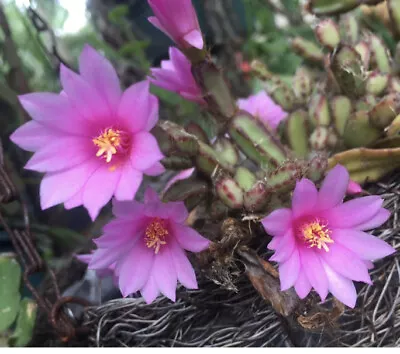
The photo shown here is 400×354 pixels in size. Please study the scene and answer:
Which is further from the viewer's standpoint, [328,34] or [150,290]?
[328,34]

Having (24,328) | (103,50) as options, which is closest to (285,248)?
(24,328)

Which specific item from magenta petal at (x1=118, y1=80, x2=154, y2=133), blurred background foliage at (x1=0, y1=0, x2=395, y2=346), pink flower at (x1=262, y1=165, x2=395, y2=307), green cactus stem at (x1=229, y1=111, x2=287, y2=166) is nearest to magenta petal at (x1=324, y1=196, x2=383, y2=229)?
pink flower at (x1=262, y1=165, x2=395, y2=307)

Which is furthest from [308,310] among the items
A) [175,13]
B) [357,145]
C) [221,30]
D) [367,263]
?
[221,30]

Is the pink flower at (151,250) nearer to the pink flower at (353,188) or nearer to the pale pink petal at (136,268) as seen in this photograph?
the pale pink petal at (136,268)

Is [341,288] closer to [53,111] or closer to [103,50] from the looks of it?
A: [53,111]

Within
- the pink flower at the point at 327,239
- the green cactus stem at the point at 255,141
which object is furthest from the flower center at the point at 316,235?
the green cactus stem at the point at 255,141

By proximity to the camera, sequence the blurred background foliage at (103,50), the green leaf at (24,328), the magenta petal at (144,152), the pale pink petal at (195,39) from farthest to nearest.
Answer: the blurred background foliage at (103,50)
the green leaf at (24,328)
the pale pink petal at (195,39)
the magenta petal at (144,152)
